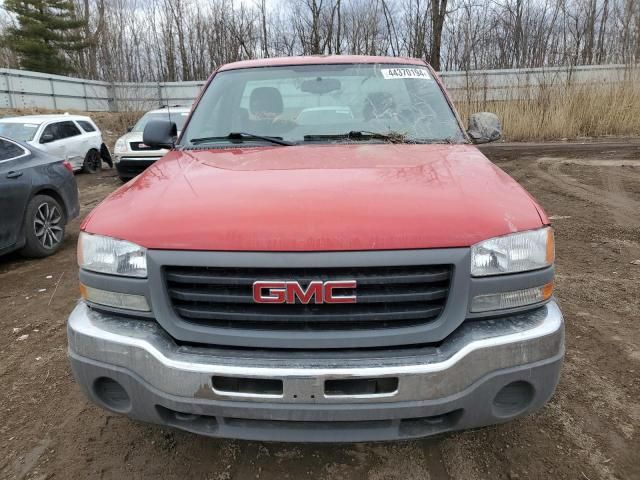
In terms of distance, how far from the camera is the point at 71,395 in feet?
9.47

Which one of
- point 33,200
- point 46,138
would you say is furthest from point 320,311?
point 46,138

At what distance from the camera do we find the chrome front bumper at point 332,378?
1699mm

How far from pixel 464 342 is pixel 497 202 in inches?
22.8

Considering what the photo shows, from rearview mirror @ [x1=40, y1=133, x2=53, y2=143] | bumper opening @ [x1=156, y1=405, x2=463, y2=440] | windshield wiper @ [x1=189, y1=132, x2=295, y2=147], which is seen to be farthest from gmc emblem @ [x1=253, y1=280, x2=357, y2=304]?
rearview mirror @ [x1=40, y1=133, x2=53, y2=143]

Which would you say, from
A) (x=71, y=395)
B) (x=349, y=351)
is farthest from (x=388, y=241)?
(x=71, y=395)

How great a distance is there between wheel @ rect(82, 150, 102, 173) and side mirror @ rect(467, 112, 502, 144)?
12.6 metres

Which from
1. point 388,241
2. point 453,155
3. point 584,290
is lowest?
point 584,290

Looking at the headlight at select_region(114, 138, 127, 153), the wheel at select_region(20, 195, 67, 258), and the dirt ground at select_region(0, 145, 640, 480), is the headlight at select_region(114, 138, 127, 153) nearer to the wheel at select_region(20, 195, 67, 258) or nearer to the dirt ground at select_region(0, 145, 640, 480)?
the wheel at select_region(20, 195, 67, 258)

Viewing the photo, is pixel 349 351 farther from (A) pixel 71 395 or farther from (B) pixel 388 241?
(A) pixel 71 395

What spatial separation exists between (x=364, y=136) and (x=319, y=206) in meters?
1.21

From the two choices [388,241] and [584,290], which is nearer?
[388,241]

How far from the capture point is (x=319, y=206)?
1.84 metres

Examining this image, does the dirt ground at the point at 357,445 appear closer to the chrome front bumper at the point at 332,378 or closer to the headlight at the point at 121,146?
the chrome front bumper at the point at 332,378

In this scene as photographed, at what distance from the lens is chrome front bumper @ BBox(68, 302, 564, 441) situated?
1699 mm
